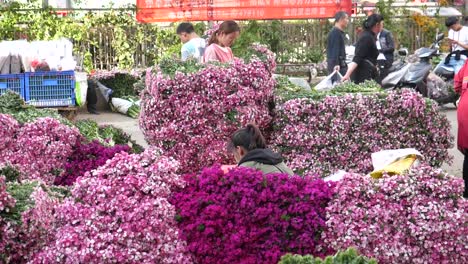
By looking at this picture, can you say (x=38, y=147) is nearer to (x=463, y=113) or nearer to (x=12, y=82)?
(x=463, y=113)

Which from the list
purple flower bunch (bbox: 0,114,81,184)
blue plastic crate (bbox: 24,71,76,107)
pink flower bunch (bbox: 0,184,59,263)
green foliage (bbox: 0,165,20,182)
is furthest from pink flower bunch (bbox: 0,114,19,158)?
blue plastic crate (bbox: 24,71,76,107)

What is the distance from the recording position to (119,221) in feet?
17.2

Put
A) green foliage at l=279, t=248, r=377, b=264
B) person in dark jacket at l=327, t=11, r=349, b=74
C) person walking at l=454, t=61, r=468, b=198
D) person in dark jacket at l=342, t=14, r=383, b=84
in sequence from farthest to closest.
Answer: 1. person in dark jacket at l=327, t=11, r=349, b=74
2. person in dark jacket at l=342, t=14, r=383, b=84
3. person walking at l=454, t=61, r=468, b=198
4. green foliage at l=279, t=248, r=377, b=264

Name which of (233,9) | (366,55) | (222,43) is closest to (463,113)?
(222,43)

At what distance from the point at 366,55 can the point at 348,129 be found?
4173 mm

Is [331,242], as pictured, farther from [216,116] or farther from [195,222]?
[216,116]

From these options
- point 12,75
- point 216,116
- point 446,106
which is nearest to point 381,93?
point 216,116

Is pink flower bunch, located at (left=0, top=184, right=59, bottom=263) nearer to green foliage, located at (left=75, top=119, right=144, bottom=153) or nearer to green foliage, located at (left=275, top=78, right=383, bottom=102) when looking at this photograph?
green foliage, located at (left=75, top=119, right=144, bottom=153)

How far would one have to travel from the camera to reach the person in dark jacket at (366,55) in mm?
12266

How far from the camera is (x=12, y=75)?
14.1 m

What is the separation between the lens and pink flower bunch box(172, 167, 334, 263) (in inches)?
208

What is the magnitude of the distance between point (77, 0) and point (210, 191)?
56.6 ft

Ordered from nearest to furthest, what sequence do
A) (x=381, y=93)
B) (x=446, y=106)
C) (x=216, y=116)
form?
1. (x=216, y=116)
2. (x=381, y=93)
3. (x=446, y=106)

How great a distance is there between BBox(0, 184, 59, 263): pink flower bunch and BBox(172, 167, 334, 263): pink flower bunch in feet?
2.52
